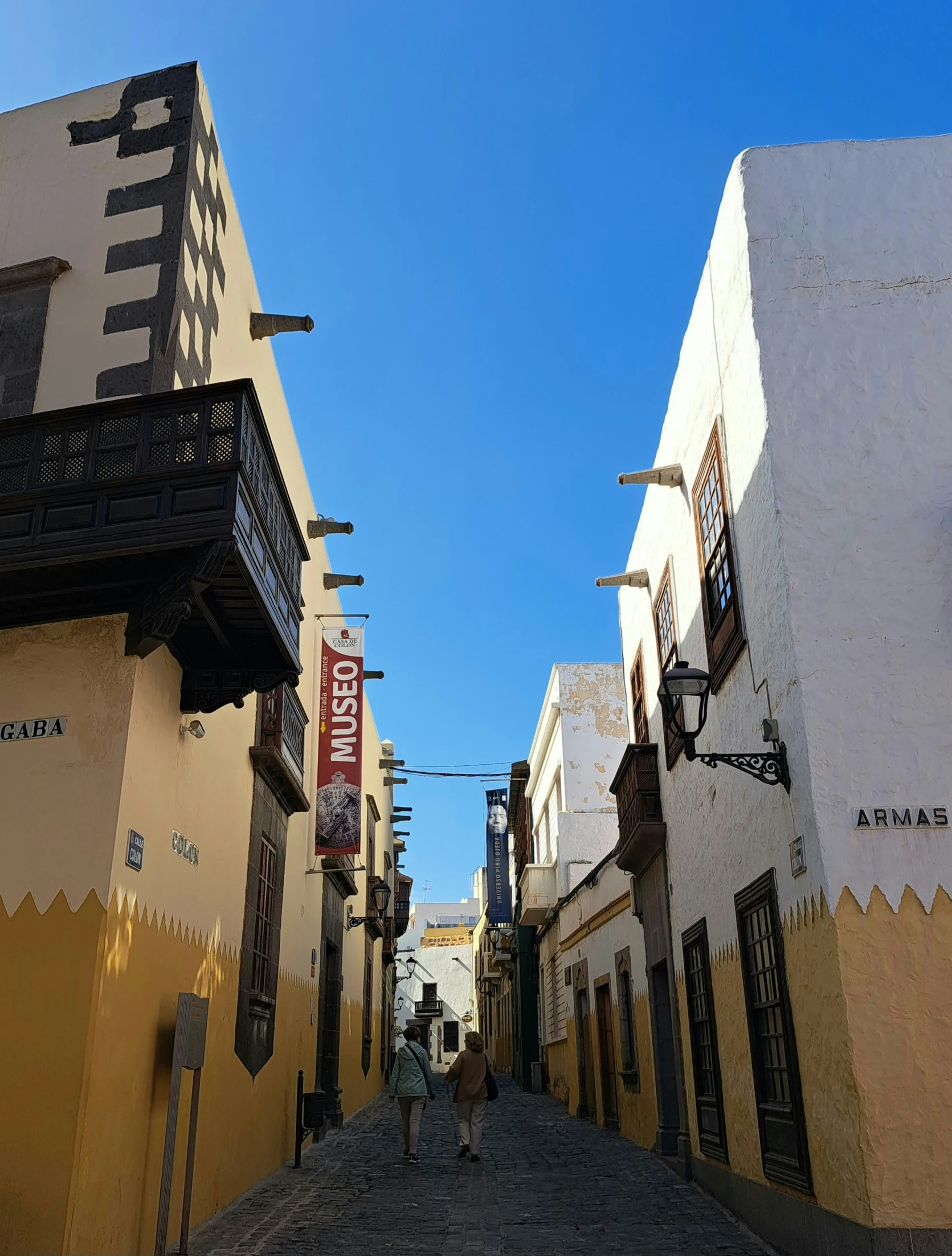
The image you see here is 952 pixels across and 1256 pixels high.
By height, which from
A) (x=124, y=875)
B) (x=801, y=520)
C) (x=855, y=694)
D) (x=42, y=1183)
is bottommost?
(x=42, y=1183)

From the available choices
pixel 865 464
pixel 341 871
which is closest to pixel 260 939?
pixel 341 871

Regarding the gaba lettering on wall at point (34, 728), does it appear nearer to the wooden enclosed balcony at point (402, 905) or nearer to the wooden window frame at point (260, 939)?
the wooden window frame at point (260, 939)

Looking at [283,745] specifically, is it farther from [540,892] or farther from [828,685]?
[540,892]

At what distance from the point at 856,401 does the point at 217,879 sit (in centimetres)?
604

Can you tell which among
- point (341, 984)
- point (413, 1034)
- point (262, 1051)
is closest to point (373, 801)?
point (341, 984)

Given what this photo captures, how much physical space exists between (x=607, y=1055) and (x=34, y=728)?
11818 mm

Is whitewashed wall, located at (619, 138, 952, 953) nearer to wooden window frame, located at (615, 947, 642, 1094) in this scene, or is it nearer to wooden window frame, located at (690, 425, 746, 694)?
wooden window frame, located at (690, 425, 746, 694)

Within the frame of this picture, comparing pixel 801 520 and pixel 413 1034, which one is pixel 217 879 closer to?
pixel 413 1034

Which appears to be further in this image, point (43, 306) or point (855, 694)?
point (43, 306)

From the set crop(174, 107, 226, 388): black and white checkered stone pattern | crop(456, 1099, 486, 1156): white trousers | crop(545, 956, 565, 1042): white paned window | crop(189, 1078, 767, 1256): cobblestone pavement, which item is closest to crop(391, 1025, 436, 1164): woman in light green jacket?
crop(189, 1078, 767, 1256): cobblestone pavement

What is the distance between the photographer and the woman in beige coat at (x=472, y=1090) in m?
10.8

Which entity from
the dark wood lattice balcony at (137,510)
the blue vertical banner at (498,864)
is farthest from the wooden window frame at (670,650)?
the blue vertical banner at (498,864)

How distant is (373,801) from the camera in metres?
21.5

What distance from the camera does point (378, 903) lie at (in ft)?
71.5
